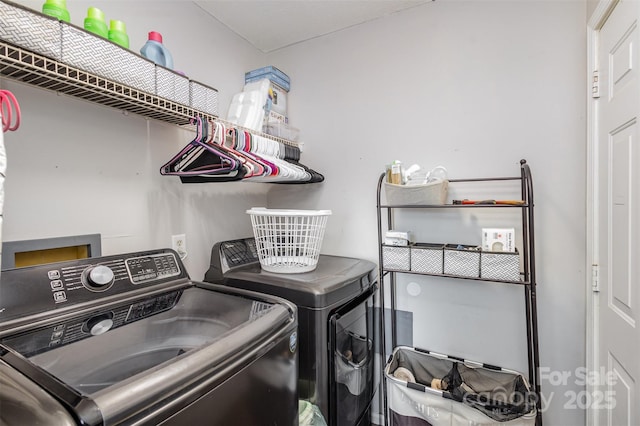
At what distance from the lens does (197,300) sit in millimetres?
1139

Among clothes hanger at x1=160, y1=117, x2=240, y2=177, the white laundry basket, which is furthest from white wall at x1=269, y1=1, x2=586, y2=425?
clothes hanger at x1=160, y1=117, x2=240, y2=177

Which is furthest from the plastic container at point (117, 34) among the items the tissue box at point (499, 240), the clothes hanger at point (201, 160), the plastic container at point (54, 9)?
the tissue box at point (499, 240)

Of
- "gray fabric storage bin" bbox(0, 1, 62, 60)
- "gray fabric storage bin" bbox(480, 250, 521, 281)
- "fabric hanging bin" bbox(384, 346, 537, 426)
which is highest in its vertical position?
"gray fabric storage bin" bbox(0, 1, 62, 60)

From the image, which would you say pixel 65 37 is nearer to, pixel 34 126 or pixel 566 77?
pixel 34 126

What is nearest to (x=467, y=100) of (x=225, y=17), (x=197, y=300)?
(x=225, y=17)

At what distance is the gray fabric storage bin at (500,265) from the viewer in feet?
4.40

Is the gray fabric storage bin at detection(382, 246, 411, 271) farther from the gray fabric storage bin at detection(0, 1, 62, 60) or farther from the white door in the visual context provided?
the gray fabric storage bin at detection(0, 1, 62, 60)

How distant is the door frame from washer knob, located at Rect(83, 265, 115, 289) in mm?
1970

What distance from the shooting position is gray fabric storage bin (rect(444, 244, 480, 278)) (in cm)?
141

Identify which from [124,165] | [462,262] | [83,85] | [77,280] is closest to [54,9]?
[83,85]

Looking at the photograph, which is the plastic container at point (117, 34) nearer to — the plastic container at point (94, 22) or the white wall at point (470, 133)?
the plastic container at point (94, 22)

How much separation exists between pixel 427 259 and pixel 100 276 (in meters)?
1.35

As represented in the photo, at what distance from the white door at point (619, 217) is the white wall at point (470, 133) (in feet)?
0.46

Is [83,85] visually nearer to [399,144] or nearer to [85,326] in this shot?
[85,326]
